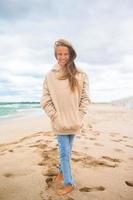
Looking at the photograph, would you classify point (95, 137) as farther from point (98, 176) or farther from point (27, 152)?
point (98, 176)

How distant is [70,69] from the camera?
12.5ft

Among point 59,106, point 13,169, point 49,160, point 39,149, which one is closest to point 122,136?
point 39,149

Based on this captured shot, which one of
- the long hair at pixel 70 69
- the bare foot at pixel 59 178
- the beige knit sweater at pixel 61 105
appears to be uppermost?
the long hair at pixel 70 69

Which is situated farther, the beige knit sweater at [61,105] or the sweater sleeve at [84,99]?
the sweater sleeve at [84,99]

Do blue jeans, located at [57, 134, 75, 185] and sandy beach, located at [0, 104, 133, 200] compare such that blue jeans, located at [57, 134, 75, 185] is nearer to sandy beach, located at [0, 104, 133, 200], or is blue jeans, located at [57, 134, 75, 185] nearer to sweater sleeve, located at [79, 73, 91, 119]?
sandy beach, located at [0, 104, 133, 200]

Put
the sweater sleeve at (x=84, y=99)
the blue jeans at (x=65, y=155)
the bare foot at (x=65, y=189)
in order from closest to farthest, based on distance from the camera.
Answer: the bare foot at (x=65, y=189), the blue jeans at (x=65, y=155), the sweater sleeve at (x=84, y=99)

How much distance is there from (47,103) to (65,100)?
0.74ft

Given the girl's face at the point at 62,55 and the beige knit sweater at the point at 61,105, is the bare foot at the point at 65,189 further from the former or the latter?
the girl's face at the point at 62,55

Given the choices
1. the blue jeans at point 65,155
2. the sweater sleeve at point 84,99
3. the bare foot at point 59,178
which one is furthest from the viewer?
the bare foot at point 59,178

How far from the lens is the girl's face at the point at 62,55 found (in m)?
3.79

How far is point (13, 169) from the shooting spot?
15.1 ft

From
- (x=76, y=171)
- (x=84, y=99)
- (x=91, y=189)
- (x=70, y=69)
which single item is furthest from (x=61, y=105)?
(x=76, y=171)

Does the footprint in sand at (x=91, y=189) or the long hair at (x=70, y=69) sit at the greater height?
the long hair at (x=70, y=69)

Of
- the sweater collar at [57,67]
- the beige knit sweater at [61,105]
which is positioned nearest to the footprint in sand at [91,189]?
the beige knit sweater at [61,105]
